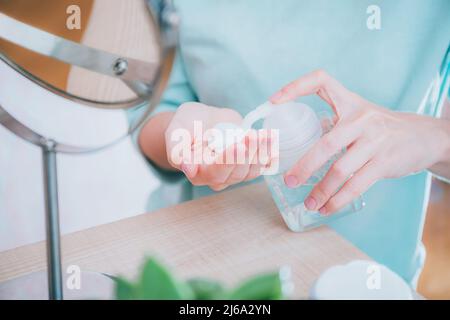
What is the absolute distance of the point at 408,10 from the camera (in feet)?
1.32

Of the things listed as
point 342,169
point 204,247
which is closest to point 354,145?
point 342,169

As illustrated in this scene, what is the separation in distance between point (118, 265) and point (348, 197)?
18 centimetres

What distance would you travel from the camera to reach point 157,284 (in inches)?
7.7

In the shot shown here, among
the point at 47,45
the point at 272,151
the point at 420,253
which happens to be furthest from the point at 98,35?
the point at 420,253

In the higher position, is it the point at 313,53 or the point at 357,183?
the point at 313,53

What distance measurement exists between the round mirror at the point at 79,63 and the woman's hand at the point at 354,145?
4.5 inches

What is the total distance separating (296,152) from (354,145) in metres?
0.04

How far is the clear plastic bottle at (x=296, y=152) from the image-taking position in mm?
313

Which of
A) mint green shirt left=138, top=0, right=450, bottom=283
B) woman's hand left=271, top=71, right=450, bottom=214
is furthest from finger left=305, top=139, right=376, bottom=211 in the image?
mint green shirt left=138, top=0, right=450, bottom=283

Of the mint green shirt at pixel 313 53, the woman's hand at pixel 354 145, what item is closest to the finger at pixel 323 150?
the woman's hand at pixel 354 145

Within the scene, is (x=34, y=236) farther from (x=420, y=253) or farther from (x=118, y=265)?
(x=420, y=253)

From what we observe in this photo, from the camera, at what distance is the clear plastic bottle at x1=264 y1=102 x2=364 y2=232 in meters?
0.31

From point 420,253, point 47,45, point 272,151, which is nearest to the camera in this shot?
point 47,45

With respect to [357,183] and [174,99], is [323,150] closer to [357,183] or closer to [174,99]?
[357,183]
